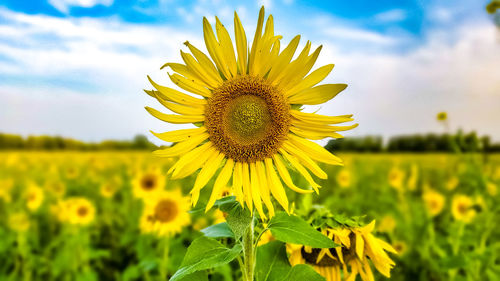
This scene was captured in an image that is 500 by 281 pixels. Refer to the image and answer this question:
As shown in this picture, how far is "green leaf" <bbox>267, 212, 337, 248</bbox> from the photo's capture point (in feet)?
3.79

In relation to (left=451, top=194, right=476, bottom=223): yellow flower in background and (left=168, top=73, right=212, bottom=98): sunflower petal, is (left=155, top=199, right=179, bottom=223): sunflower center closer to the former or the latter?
(left=168, top=73, right=212, bottom=98): sunflower petal

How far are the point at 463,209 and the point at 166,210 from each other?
3139mm

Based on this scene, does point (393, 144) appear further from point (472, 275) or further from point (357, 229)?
point (357, 229)

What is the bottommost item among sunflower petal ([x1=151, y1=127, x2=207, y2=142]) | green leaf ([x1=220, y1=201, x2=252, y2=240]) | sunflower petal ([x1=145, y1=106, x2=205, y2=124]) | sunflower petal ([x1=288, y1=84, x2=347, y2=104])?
green leaf ([x1=220, y1=201, x2=252, y2=240])

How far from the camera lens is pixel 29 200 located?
5.48 metres

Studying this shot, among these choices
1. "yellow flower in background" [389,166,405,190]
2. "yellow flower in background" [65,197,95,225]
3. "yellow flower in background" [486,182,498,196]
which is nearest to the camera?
"yellow flower in background" [486,182,498,196]

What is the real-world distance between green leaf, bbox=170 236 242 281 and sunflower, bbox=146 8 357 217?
0.51 feet

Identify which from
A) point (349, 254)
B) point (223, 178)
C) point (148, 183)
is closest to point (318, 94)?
point (223, 178)

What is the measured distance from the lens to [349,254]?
155 cm

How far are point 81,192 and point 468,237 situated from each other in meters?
6.50

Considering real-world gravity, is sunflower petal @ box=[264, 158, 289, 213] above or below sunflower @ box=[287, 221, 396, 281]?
above

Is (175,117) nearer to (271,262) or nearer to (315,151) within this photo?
(315,151)

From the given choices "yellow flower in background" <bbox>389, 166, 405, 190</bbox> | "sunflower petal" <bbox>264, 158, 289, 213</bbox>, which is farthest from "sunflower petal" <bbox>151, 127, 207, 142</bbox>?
"yellow flower in background" <bbox>389, 166, 405, 190</bbox>

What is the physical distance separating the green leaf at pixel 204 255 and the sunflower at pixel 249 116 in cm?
15
